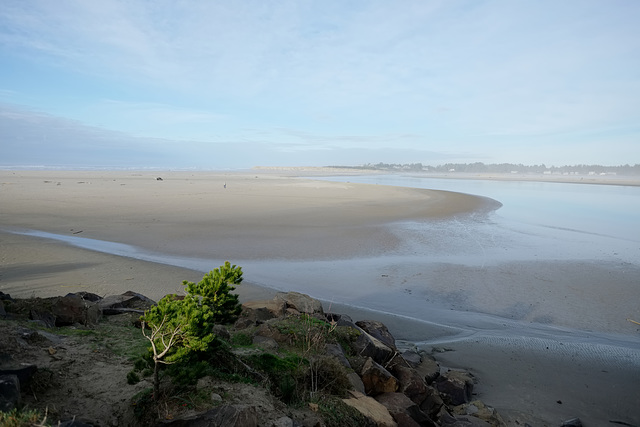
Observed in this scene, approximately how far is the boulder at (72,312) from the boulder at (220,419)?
365cm

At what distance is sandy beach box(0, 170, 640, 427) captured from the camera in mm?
6844

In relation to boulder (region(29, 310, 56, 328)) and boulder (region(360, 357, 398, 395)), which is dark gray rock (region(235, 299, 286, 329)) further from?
boulder (region(29, 310, 56, 328))

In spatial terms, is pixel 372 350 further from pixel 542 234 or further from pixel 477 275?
pixel 542 234

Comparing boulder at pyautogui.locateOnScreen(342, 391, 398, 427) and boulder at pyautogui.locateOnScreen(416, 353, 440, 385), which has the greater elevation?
boulder at pyautogui.locateOnScreen(342, 391, 398, 427)

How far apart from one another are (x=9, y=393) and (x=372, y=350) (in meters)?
4.58

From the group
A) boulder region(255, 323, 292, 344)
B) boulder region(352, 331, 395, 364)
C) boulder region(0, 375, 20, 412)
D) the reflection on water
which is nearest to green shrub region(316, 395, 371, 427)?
boulder region(255, 323, 292, 344)

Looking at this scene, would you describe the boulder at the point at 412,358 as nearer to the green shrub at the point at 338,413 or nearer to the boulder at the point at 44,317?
the green shrub at the point at 338,413

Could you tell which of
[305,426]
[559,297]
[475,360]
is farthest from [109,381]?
[559,297]

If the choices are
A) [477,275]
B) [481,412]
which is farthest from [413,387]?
[477,275]

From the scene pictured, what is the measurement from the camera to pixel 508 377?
723cm

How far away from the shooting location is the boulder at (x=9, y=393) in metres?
3.24

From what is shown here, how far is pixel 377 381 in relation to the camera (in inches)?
221

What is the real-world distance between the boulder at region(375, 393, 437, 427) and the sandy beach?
1682 mm

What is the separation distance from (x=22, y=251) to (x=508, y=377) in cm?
1467
